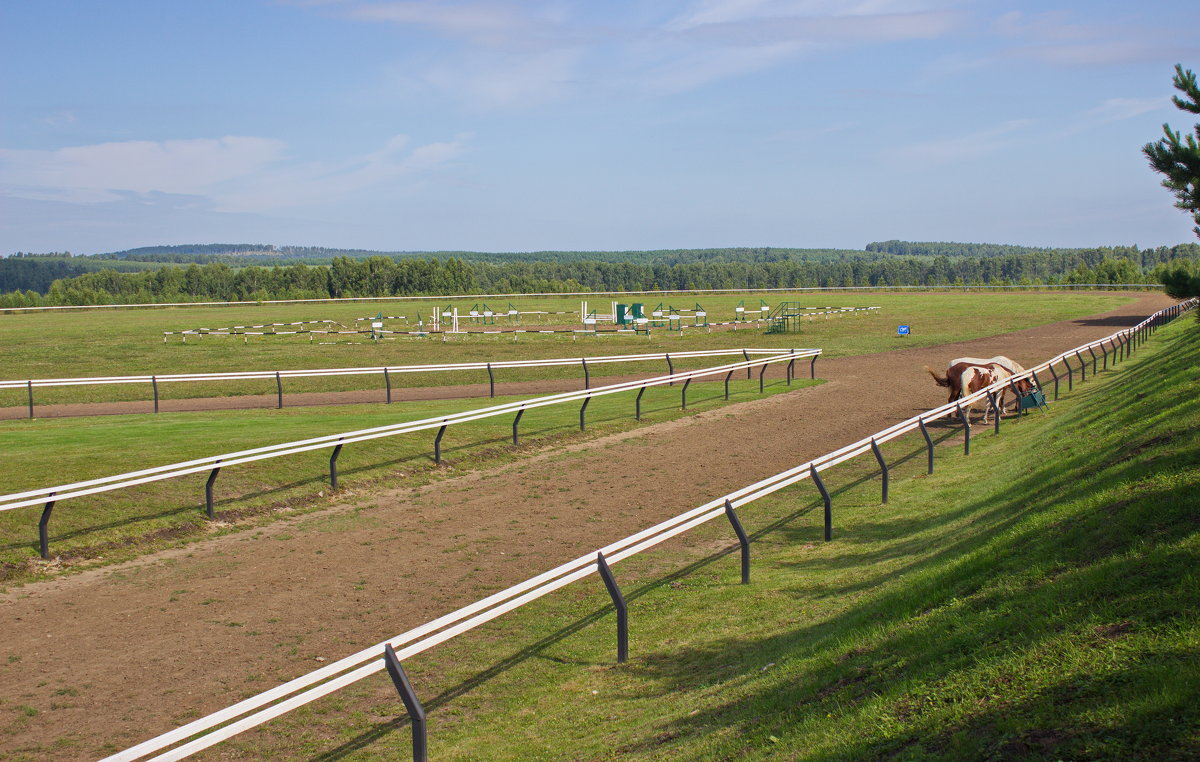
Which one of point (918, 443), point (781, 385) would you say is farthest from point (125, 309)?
point (918, 443)

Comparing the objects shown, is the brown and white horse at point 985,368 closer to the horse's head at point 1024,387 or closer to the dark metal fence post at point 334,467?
the horse's head at point 1024,387

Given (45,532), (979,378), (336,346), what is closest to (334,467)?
(45,532)

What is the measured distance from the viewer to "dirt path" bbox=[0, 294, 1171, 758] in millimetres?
7223

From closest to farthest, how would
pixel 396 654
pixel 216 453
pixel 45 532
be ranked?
pixel 396 654
pixel 45 532
pixel 216 453

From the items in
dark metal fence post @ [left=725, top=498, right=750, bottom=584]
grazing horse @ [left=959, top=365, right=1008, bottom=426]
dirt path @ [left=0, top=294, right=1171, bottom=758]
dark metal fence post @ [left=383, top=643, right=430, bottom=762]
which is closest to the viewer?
dark metal fence post @ [left=383, top=643, right=430, bottom=762]

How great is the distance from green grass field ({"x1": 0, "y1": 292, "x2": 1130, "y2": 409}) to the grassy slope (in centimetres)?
1951

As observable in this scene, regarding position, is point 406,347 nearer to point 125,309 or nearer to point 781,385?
point 781,385

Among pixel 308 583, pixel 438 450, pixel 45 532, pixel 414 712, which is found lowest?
pixel 308 583

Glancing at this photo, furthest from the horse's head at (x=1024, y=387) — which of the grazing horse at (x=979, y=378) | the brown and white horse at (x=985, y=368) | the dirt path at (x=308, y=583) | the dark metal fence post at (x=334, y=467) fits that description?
the dark metal fence post at (x=334, y=467)

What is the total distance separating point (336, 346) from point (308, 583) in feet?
99.7

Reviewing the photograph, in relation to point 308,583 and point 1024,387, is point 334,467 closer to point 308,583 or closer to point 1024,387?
point 308,583

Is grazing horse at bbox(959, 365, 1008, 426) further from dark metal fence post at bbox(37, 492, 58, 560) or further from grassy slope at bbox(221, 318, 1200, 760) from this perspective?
dark metal fence post at bbox(37, 492, 58, 560)

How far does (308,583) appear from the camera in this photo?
1009cm

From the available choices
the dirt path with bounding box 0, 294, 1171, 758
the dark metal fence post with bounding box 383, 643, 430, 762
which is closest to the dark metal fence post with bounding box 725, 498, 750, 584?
the dirt path with bounding box 0, 294, 1171, 758
